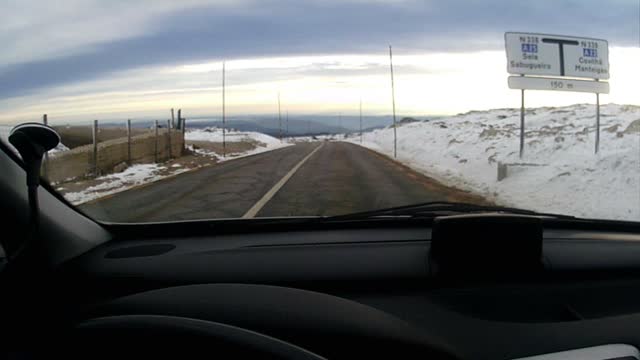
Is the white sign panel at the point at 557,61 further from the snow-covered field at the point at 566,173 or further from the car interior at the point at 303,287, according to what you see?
the car interior at the point at 303,287

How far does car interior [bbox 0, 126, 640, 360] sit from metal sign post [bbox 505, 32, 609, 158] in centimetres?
740

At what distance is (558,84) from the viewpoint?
11.0 metres

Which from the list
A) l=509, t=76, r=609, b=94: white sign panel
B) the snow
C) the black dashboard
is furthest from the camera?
l=509, t=76, r=609, b=94: white sign panel

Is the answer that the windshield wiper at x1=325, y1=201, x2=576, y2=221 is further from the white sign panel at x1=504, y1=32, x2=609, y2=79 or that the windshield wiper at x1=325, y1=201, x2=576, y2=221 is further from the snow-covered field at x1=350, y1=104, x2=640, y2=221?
the white sign panel at x1=504, y1=32, x2=609, y2=79

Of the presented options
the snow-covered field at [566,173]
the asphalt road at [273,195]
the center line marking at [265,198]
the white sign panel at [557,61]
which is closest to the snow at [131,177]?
the asphalt road at [273,195]

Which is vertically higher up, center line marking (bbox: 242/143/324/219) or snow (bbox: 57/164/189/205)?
snow (bbox: 57/164/189/205)

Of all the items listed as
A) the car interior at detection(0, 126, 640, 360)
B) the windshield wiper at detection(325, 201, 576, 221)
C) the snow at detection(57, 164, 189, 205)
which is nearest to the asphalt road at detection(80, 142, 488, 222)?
the snow at detection(57, 164, 189, 205)

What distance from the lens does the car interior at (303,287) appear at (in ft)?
6.05

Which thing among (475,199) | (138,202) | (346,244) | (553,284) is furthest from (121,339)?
→ (475,199)

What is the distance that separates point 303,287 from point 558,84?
392 inches

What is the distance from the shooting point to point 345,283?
2.53m

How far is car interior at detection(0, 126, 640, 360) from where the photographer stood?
1.84 m

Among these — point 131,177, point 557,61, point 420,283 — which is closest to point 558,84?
point 557,61

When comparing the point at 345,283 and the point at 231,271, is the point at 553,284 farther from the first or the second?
the point at 231,271
